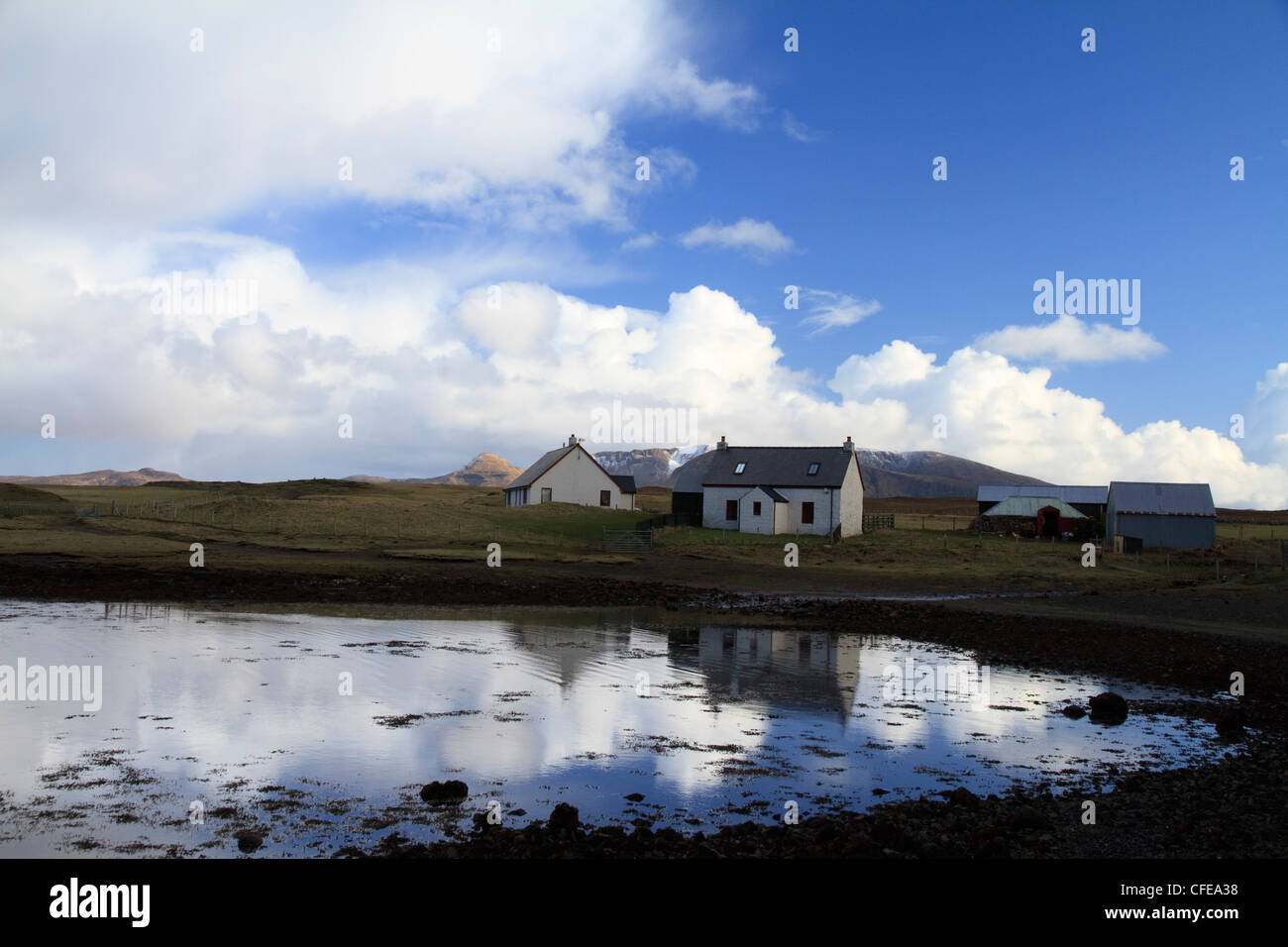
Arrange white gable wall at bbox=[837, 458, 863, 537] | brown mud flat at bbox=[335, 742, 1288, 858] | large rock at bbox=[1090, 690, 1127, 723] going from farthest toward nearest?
white gable wall at bbox=[837, 458, 863, 537] < large rock at bbox=[1090, 690, 1127, 723] < brown mud flat at bbox=[335, 742, 1288, 858]

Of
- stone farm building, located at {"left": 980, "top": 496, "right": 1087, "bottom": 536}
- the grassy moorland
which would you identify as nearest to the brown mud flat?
the grassy moorland

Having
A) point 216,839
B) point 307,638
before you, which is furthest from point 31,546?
point 216,839

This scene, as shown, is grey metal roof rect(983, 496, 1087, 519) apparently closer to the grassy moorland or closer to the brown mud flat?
the grassy moorland

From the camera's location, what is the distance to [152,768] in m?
10.4

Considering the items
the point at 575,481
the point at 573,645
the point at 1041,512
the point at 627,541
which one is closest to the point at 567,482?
the point at 575,481

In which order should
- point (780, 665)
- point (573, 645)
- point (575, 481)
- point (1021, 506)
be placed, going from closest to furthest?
point (780, 665)
point (573, 645)
point (1021, 506)
point (575, 481)

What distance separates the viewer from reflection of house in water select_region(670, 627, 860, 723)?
16234mm

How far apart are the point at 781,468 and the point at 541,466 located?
23.5 meters

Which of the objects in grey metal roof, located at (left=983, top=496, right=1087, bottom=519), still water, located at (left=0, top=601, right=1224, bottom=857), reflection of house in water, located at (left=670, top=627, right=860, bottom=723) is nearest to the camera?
still water, located at (left=0, top=601, right=1224, bottom=857)

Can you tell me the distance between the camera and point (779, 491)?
197 ft

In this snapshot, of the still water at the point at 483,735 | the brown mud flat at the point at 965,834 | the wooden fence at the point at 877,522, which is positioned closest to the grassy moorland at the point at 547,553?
the wooden fence at the point at 877,522

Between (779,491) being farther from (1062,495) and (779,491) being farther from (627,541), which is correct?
(1062,495)

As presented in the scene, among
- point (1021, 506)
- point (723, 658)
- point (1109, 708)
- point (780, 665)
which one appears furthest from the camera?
point (1021, 506)

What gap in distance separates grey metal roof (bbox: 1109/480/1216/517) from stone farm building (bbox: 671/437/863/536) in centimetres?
1700
